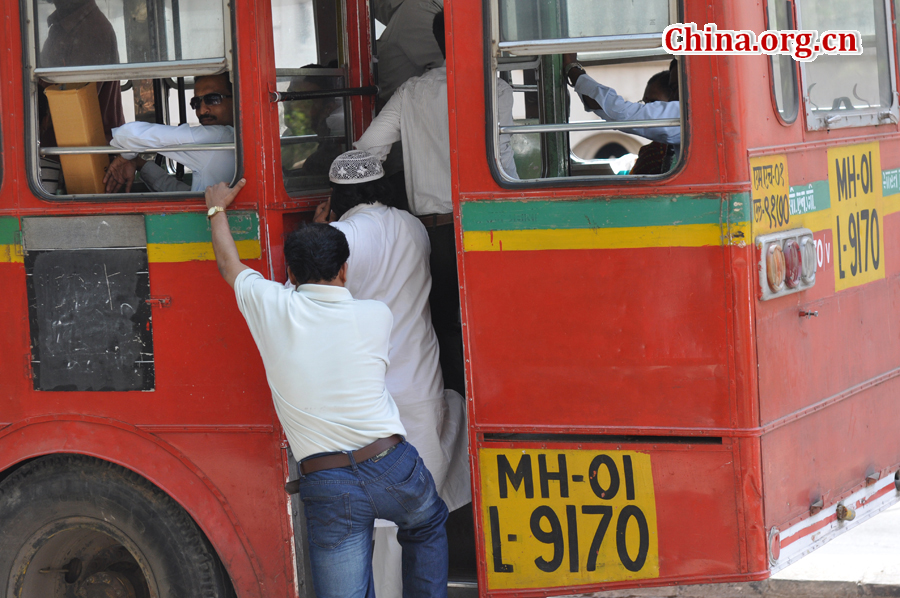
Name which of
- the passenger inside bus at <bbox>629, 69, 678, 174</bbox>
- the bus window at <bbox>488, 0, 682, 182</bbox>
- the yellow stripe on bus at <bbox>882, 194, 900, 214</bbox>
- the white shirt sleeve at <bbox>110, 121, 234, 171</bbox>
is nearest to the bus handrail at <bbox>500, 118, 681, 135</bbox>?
the bus window at <bbox>488, 0, 682, 182</bbox>

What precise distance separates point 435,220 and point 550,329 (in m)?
0.99

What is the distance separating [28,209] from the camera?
10.6 ft

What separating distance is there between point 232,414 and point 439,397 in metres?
0.75

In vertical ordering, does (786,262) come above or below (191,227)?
below

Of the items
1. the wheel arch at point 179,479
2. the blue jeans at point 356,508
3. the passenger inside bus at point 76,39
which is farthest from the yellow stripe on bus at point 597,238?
the passenger inside bus at point 76,39

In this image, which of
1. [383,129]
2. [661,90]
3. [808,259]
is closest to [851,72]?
[661,90]

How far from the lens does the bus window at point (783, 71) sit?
288 centimetres

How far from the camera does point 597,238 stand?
279cm

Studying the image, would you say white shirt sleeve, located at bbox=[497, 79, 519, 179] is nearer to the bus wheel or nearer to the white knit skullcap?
the white knit skullcap

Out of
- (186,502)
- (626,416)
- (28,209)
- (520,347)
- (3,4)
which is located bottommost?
(186,502)

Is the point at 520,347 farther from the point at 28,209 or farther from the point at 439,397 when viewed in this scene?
the point at 28,209

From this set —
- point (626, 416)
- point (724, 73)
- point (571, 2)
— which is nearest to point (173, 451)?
point (626, 416)

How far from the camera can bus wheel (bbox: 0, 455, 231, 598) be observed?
330 centimetres

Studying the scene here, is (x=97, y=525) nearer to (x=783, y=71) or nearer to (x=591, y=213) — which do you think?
(x=591, y=213)
